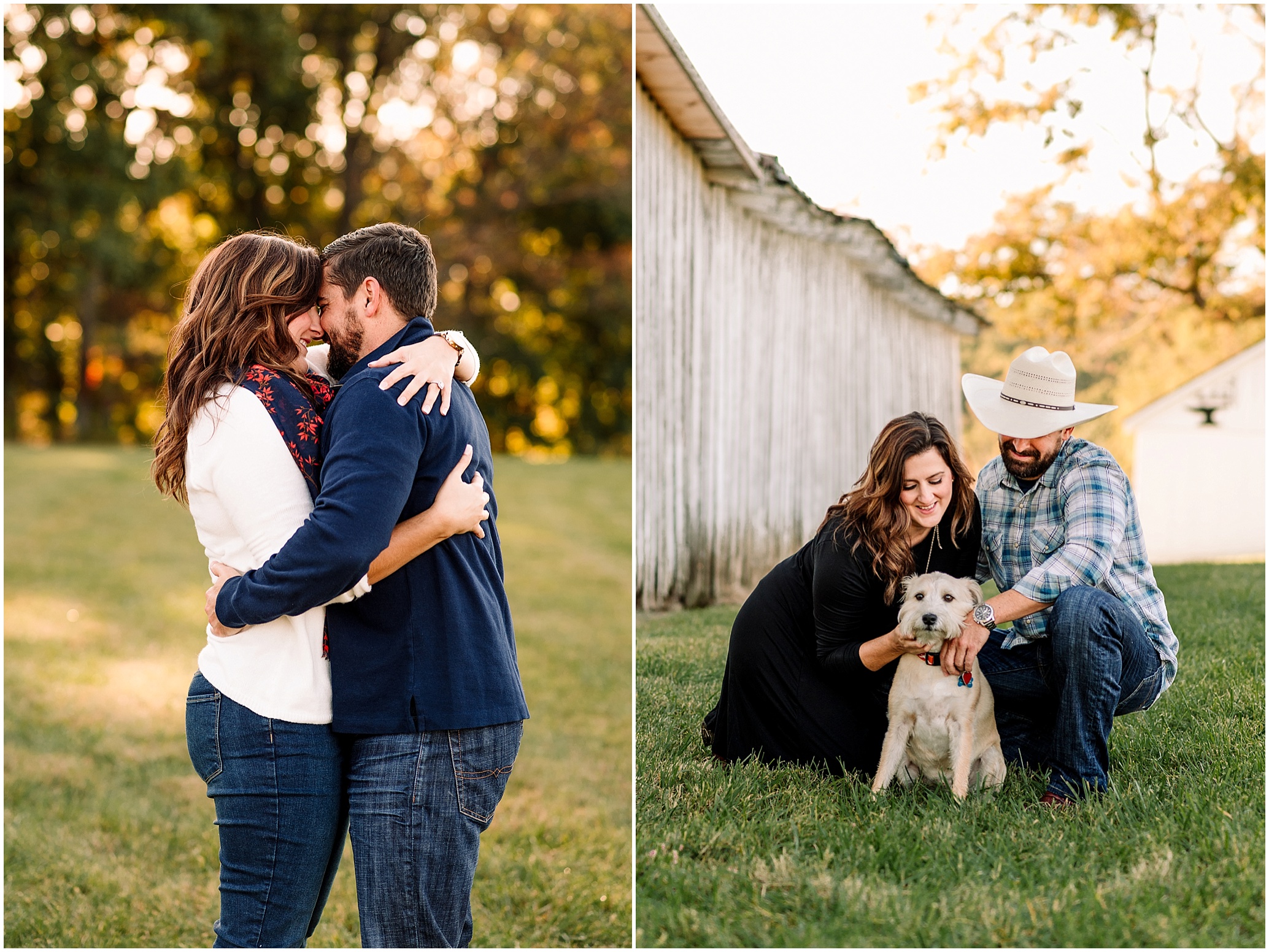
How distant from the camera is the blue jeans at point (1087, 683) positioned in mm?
2910

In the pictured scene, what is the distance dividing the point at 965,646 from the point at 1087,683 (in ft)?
1.22

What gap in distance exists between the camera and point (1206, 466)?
394cm

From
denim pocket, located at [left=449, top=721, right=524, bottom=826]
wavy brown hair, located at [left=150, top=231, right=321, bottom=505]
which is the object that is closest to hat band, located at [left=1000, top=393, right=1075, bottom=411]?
denim pocket, located at [left=449, top=721, right=524, bottom=826]

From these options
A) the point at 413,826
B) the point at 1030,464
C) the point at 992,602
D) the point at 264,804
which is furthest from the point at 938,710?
the point at 264,804

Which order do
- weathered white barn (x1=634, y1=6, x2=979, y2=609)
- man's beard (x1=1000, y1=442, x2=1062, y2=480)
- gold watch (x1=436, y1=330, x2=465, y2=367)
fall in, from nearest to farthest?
gold watch (x1=436, y1=330, x2=465, y2=367) → man's beard (x1=1000, y1=442, x2=1062, y2=480) → weathered white barn (x1=634, y1=6, x2=979, y2=609)

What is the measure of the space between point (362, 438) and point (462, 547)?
13.9 inches

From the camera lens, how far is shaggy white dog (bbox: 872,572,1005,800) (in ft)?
9.66

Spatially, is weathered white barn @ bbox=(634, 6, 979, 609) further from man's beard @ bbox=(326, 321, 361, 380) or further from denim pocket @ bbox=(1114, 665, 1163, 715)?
man's beard @ bbox=(326, 321, 361, 380)

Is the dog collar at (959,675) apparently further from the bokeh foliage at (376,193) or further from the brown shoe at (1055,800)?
the bokeh foliage at (376,193)

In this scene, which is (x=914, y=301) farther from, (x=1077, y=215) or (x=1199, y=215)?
(x=1199, y=215)

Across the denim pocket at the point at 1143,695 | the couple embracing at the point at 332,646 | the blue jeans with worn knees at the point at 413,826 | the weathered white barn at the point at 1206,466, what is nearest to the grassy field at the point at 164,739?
the couple embracing at the point at 332,646

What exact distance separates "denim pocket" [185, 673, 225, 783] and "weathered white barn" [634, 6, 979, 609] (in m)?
2.17

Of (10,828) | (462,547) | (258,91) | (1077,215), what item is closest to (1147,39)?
(1077,215)

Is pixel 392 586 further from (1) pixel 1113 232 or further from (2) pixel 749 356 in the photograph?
(1) pixel 1113 232
